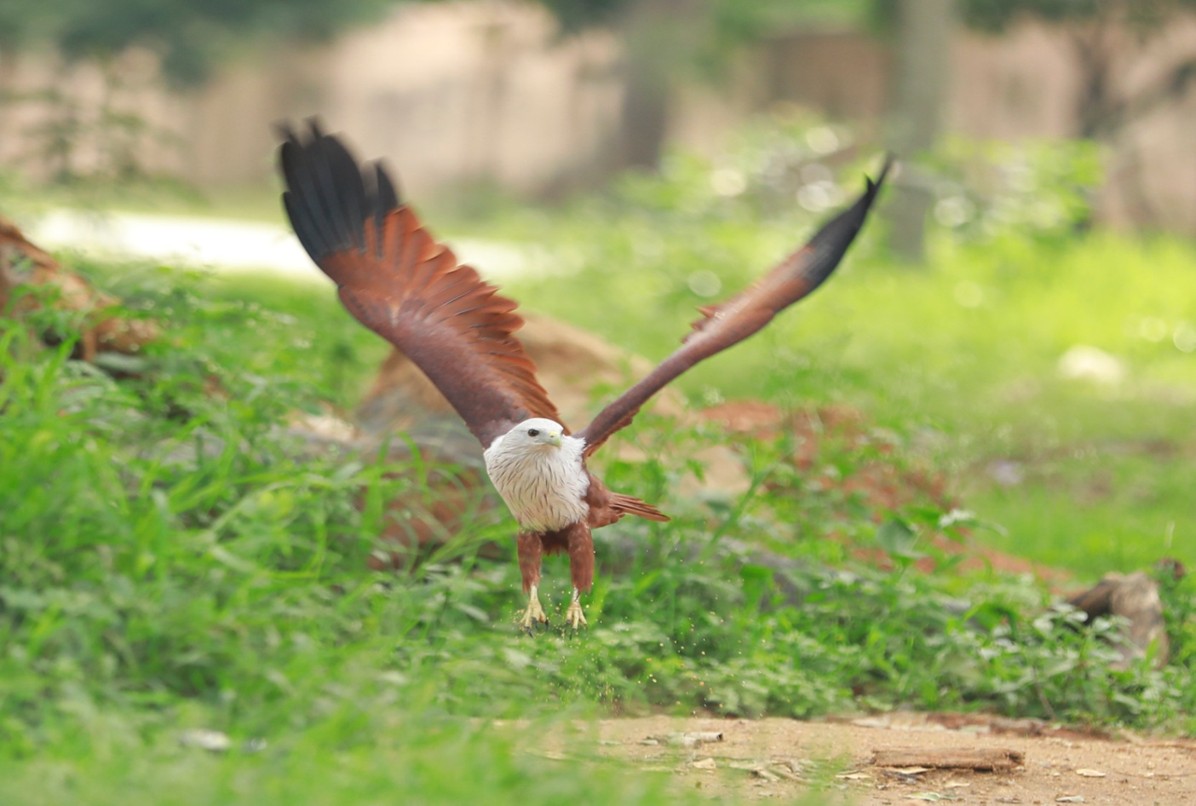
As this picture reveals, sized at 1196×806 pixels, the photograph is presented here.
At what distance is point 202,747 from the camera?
3.28 meters

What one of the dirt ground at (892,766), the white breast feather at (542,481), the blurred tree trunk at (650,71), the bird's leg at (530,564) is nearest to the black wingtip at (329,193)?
the white breast feather at (542,481)

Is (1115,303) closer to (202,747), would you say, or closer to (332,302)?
(332,302)

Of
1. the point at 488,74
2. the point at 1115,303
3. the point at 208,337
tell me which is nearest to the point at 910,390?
the point at 208,337

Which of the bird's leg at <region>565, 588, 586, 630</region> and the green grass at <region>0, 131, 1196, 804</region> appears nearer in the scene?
the green grass at <region>0, 131, 1196, 804</region>

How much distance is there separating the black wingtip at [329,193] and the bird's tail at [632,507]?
1086 millimetres

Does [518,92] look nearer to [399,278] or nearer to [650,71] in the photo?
[650,71]

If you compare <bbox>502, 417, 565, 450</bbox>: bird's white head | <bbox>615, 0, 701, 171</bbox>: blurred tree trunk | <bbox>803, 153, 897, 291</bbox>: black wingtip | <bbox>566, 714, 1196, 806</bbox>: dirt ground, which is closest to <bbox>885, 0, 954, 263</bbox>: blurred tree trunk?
<bbox>615, 0, 701, 171</bbox>: blurred tree trunk

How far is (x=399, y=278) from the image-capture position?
4953mm

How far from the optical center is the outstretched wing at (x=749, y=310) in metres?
4.52

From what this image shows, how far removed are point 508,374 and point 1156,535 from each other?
3.28 metres

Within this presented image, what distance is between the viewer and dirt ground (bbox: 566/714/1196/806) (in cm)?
396

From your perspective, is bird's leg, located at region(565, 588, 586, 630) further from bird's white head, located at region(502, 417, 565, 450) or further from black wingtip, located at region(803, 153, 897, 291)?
black wingtip, located at region(803, 153, 897, 291)

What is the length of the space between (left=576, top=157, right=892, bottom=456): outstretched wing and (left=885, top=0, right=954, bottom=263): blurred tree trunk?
26.7ft

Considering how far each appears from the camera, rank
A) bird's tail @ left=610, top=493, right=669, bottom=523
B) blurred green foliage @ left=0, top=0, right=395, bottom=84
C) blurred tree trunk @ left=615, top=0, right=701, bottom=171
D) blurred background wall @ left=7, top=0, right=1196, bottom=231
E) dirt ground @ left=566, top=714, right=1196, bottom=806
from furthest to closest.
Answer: blurred background wall @ left=7, top=0, right=1196, bottom=231 < blurred tree trunk @ left=615, top=0, right=701, bottom=171 < blurred green foliage @ left=0, top=0, right=395, bottom=84 < bird's tail @ left=610, top=493, right=669, bottom=523 < dirt ground @ left=566, top=714, right=1196, bottom=806
